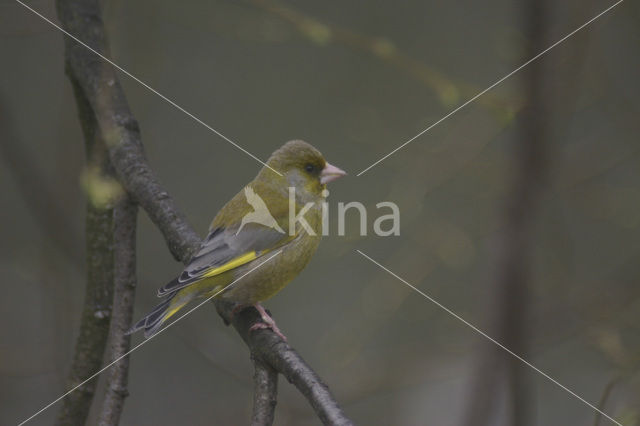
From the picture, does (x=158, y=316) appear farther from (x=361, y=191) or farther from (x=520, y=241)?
(x=361, y=191)

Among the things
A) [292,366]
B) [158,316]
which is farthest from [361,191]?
[292,366]

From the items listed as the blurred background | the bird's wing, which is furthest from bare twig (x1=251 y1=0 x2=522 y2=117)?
the bird's wing

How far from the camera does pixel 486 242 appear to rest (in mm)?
4648

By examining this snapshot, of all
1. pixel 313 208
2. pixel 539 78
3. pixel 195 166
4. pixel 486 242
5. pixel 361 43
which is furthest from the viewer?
pixel 195 166

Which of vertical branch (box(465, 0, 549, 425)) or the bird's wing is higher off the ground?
the bird's wing

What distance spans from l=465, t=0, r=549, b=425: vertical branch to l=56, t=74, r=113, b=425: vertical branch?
1658 millimetres

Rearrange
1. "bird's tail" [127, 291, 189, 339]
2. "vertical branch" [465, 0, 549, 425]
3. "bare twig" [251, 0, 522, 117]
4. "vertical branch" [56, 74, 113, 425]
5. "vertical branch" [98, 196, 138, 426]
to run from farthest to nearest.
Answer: "bare twig" [251, 0, 522, 117] → "vertical branch" [56, 74, 113, 425] → "bird's tail" [127, 291, 189, 339] → "vertical branch" [98, 196, 138, 426] → "vertical branch" [465, 0, 549, 425]

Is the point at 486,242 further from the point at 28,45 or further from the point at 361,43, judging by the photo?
the point at 28,45

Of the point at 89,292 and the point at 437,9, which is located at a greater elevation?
the point at 437,9

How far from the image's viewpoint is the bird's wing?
9.12ft

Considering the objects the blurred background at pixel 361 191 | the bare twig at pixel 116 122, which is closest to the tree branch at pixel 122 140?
the bare twig at pixel 116 122

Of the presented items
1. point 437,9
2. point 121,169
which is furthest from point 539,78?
point 437,9

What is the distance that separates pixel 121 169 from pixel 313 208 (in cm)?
90

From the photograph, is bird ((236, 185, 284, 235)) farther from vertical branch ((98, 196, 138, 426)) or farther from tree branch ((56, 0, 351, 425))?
vertical branch ((98, 196, 138, 426))
